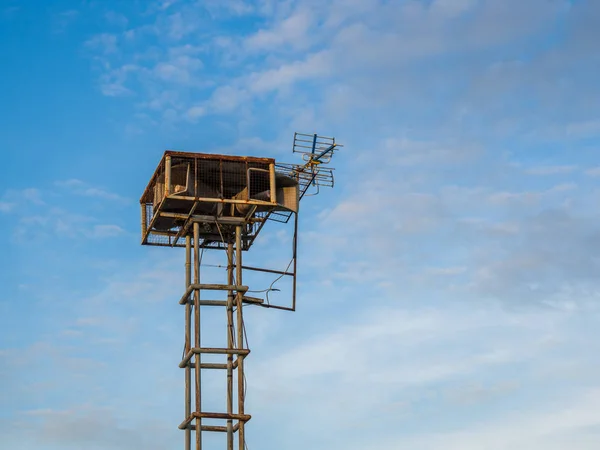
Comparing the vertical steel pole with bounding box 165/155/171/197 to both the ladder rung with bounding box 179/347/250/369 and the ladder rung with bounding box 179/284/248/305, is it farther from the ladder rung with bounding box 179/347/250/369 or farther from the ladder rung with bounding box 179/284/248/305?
the ladder rung with bounding box 179/347/250/369

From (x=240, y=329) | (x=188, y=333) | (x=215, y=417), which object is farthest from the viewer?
(x=240, y=329)

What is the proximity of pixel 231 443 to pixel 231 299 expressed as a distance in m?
6.74

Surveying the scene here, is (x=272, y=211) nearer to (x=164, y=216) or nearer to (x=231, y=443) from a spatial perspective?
(x=164, y=216)

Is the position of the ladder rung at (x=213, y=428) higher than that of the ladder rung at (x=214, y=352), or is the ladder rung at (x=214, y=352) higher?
the ladder rung at (x=214, y=352)

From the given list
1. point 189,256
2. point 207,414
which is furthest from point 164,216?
point 207,414

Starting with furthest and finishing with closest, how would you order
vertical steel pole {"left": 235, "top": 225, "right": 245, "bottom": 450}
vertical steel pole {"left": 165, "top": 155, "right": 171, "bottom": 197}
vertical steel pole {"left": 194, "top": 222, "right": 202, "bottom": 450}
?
vertical steel pole {"left": 165, "top": 155, "right": 171, "bottom": 197}, vertical steel pole {"left": 235, "top": 225, "right": 245, "bottom": 450}, vertical steel pole {"left": 194, "top": 222, "right": 202, "bottom": 450}

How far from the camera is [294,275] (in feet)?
188

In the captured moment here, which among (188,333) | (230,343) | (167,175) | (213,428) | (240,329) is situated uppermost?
(167,175)

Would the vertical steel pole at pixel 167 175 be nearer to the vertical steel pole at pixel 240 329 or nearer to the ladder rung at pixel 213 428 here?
the vertical steel pole at pixel 240 329

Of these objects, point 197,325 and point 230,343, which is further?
point 230,343

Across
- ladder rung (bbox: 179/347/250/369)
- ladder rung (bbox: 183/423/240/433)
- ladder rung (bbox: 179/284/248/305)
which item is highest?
ladder rung (bbox: 179/284/248/305)

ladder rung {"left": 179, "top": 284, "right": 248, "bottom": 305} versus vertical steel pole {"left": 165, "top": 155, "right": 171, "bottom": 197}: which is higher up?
vertical steel pole {"left": 165, "top": 155, "right": 171, "bottom": 197}

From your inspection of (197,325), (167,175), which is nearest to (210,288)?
(197,325)

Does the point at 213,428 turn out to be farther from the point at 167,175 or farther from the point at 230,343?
the point at 167,175
